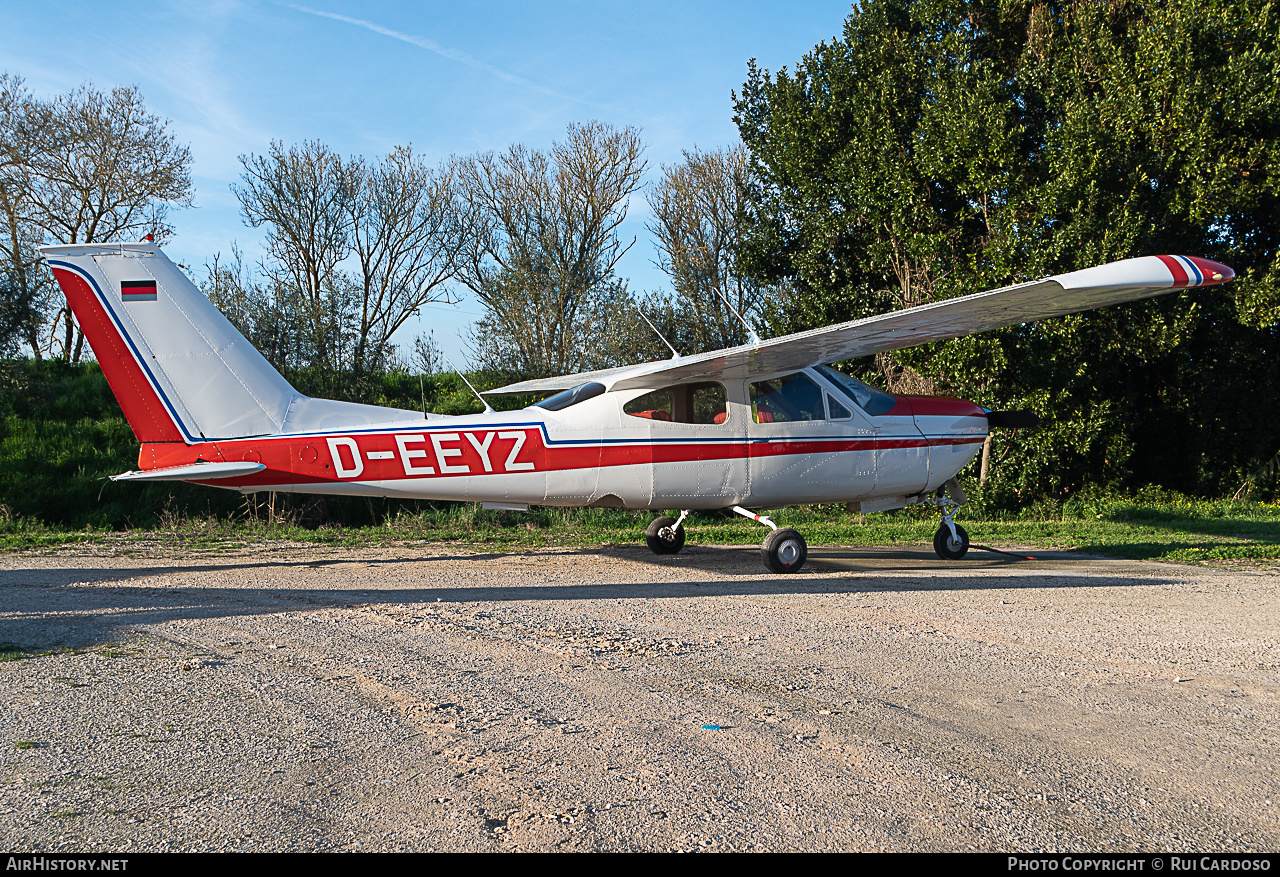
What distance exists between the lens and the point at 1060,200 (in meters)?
16.1

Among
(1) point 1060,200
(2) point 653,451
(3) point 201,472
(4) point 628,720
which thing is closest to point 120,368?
(3) point 201,472

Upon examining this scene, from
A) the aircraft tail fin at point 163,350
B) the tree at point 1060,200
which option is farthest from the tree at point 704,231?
the aircraft tail fin at point 163,350

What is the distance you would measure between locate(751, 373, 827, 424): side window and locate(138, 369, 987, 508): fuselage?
1 centimetres

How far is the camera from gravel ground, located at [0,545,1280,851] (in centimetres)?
277

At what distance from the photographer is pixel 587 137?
27625 mm

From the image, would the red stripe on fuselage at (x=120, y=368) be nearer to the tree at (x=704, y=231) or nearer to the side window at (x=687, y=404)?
the side window at (x=687, y=404)

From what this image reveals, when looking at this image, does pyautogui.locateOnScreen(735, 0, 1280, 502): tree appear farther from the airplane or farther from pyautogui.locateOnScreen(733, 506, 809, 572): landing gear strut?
pyautogui.locateOnScreen(733, 506, 809, 572): landing gear strut

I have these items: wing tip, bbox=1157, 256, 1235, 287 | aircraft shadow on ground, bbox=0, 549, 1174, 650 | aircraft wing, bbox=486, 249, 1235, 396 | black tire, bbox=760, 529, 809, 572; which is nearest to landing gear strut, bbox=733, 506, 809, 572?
black tire, bbox=760, 529, 809, 572

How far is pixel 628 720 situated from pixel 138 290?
723cm

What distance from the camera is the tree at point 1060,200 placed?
1620cm

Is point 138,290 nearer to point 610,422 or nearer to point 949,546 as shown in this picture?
point 610,422
